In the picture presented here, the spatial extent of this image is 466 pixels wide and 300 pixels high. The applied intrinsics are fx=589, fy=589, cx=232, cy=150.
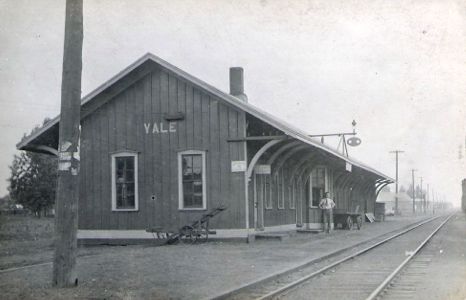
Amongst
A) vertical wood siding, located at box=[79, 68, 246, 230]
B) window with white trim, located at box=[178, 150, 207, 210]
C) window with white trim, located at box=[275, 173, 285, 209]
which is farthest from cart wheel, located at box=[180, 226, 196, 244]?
window with white trim, located at box=[275, 173, 285, 209]

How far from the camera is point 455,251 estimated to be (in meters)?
15.0

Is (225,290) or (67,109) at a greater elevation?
(67,109)

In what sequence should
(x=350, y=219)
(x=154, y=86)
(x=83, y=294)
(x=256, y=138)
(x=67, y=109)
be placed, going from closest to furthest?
(x=83, y=294) → (x=67, y=109) → (x=256, y=138) → (x=154, y=86) → (x=350, y=219)

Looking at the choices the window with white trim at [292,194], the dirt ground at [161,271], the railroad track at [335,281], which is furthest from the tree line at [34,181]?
the railroad track at [335,281]

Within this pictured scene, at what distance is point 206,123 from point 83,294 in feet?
32.9

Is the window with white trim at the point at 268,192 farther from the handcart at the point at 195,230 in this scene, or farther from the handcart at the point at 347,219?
the handcart at the point at 347,219

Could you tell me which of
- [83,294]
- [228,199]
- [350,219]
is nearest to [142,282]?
[83,294]

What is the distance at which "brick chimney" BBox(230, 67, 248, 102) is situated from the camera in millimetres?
26297

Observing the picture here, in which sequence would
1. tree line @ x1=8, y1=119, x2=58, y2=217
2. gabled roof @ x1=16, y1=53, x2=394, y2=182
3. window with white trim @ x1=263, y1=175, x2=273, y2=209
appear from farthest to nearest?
tree line @ x1=8, y1=119, x2=58, y2=217 → window with white trim @ x1=263, y1=175, x2=273, y2=209 → gabled roof @ x1=16, y1=53, x2=394, y2=182

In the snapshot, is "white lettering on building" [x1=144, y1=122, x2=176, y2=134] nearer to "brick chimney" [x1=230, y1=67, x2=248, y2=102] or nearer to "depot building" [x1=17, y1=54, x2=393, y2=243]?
"depot building" [x1=17, y1=54, x2=393, y2=243]

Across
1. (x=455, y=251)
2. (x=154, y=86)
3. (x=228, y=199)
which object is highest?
(x=154, y=86)

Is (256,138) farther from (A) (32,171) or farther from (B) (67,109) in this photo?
(A) (32,171)

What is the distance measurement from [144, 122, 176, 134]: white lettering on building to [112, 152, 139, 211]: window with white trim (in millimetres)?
869

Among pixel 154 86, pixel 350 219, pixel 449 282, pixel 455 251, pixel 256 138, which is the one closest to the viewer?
pixel 449 282
